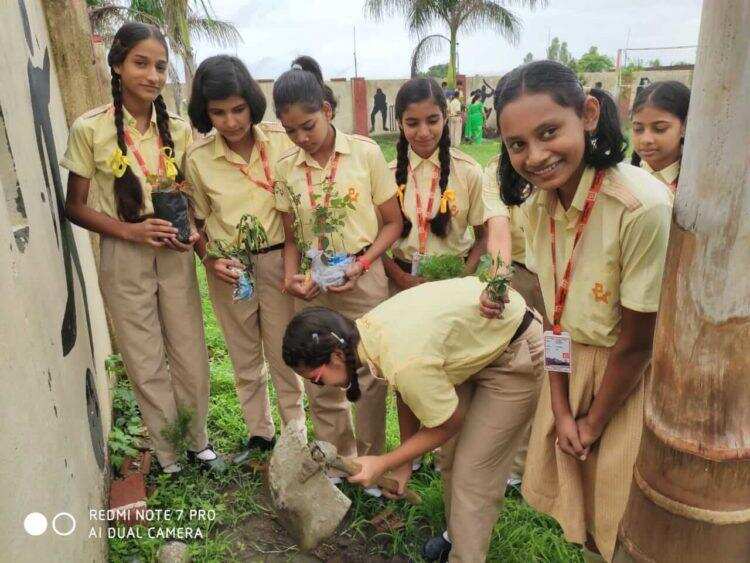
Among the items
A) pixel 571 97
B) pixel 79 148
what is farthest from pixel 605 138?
pixel 79 148

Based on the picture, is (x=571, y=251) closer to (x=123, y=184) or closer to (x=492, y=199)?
(x=492, y=199)

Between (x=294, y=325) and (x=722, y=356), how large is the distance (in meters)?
1.34

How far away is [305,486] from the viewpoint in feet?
7.05

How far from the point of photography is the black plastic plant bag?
8.58 ft

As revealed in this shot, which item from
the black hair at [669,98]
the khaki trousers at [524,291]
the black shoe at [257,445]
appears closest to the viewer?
the black hair at [669,98]

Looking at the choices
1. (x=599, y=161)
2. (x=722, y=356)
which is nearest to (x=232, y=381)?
(x=599, y=161)

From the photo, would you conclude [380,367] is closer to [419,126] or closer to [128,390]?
[419,126]

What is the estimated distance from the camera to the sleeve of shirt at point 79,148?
2.62 meters

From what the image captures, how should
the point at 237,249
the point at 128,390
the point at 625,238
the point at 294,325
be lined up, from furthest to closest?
the point at 128,390, the point at 237,249, the point at 294,325, the point at 625,238

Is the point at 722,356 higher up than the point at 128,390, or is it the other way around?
the point at 722,356

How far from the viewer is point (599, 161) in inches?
65.4

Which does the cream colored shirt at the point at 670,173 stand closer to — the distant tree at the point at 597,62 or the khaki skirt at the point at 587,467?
the khaki skirt at the point at 587,467

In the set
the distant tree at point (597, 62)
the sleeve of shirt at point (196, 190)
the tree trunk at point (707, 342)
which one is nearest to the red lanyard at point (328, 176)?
the sleeve of shirt at point (196, 190)

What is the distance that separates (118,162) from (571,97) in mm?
1938
